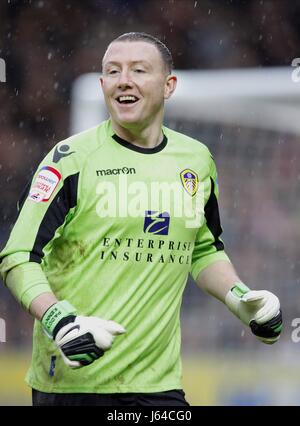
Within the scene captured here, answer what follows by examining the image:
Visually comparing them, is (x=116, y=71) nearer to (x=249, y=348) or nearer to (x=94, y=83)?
(x=94, y=83)

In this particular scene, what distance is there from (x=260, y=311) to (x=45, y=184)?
3.19 feet

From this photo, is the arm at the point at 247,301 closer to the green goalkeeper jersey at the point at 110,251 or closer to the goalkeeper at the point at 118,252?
the goalkeeper at the point at 118,252

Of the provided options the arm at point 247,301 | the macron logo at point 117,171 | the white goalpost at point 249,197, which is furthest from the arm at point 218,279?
the white goalpost at point 249,197

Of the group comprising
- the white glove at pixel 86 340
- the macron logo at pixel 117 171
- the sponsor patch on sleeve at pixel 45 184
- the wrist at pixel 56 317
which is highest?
the macron logo at pixel 117 171

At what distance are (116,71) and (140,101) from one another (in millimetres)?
156

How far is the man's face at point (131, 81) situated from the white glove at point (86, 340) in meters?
1.00

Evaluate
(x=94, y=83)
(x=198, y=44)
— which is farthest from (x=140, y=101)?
(x=198, y=44)

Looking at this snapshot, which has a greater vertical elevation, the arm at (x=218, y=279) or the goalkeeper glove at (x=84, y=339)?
the arm at (x=218, y=279)

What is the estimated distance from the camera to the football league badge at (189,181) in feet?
14.5

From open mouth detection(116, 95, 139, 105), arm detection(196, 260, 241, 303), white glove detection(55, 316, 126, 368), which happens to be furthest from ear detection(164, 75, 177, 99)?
white glove detection(55, 316, 126, 368)

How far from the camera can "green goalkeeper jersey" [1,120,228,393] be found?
4.09 meters

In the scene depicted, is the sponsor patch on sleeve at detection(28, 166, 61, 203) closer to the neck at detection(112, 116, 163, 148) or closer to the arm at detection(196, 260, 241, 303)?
the neck at detection(112, 116, 163, 148)

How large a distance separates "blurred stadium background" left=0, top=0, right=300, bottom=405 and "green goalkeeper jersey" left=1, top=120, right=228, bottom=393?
3549 mm

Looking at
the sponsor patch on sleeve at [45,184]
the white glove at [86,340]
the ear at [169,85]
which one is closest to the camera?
the white glove at [86,340]
